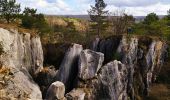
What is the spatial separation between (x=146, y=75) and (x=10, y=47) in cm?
2683

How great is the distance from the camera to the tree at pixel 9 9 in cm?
5306

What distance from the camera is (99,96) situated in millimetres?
45750

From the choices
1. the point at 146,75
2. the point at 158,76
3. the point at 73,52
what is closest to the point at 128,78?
the point at 146,75

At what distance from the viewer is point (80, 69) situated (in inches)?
1793

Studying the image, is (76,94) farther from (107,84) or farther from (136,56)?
(136,56)

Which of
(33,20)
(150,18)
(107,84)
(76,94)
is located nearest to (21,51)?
(76,94)

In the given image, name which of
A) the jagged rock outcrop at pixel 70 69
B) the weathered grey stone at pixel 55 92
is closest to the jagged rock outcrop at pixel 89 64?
the jagged rock outcrop at pixel 70 69

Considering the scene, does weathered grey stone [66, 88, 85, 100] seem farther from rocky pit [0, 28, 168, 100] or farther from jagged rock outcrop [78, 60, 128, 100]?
jagged rock outcrop [78, 60, 128, 100]

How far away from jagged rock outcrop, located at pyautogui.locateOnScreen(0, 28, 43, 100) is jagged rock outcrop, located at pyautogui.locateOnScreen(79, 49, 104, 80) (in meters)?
7.03

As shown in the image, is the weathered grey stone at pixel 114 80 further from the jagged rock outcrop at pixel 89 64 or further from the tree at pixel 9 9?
the tree at pixel 9 9

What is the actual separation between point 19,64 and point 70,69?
7.93m

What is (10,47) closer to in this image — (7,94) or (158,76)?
(7,94)

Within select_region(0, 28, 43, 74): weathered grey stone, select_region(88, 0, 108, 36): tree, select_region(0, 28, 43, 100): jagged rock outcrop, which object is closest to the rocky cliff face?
select_region(0, 28, 43, 100): jagged rock outcrop

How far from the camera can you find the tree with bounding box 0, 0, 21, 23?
5306cm
